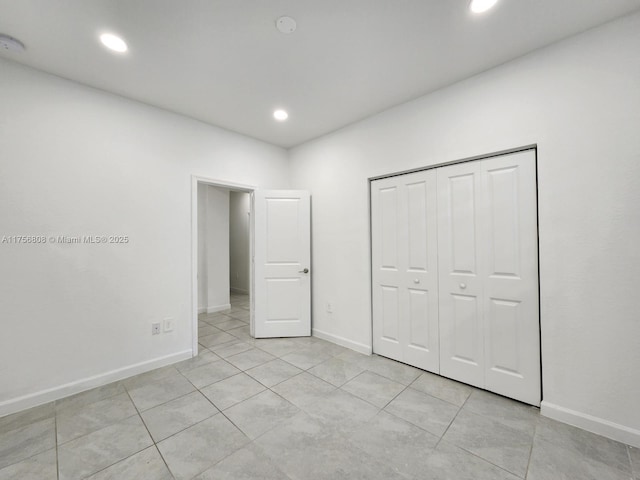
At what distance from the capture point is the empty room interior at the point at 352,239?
171 centimetres

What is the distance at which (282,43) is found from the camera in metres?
1.98

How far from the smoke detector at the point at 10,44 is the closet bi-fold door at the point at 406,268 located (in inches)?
127

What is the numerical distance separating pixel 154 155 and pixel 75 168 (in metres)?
0.69

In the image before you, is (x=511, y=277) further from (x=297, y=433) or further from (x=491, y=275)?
(x=297, y=433)

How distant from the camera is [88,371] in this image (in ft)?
8.01

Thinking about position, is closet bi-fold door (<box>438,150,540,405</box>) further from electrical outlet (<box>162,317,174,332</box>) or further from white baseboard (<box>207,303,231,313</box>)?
white baseboard (<box>207,303,231,313</box>)

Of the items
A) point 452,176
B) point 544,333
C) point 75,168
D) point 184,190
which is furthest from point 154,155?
point 544,333

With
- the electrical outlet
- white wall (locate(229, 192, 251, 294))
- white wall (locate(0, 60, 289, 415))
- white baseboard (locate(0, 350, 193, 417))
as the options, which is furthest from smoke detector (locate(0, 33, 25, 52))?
white wall (locate(229, 192, 251, 294))

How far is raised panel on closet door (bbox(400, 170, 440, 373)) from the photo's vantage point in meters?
2.64

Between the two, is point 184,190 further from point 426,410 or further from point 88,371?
point 426,410

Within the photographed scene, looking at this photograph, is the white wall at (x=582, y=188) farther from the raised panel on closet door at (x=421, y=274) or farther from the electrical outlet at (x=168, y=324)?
the electrical outlet at (x=168, y=324)

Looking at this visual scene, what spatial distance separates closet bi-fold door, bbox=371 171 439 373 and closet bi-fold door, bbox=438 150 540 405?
0.11 m

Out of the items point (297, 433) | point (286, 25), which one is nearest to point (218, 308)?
point (297, 433)

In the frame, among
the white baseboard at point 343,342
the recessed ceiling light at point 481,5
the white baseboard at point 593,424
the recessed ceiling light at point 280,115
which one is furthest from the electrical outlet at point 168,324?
the recessed ceiling light at point 481,5
